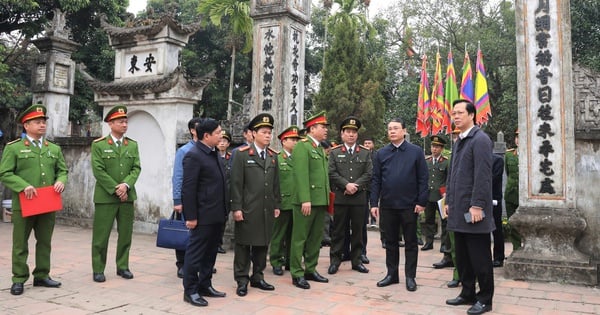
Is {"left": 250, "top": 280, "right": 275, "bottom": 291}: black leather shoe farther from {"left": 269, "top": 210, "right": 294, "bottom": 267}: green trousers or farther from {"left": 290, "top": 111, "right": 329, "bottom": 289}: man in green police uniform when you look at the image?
{"left": 269, "top": 210, "right": 294, "bottom": 267}: green trousers

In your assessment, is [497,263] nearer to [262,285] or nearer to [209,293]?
[262,285]

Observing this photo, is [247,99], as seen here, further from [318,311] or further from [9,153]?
[318,311]

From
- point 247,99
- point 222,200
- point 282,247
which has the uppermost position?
point 247,99

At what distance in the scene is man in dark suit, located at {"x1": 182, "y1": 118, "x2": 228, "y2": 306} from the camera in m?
4.30

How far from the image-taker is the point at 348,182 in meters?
5.63

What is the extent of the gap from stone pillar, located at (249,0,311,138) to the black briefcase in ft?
7.57

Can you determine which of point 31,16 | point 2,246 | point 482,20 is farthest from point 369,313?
point 482,20

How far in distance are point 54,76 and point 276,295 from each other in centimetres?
764

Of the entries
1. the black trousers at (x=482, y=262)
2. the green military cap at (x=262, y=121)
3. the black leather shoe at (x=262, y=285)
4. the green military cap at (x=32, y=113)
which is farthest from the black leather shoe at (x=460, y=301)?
the green military cap at (x=32, y=113)

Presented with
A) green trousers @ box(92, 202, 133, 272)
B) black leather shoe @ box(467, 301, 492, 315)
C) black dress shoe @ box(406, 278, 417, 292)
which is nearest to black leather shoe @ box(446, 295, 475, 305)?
black leather shoe @ box(467, 301, 492, 315)

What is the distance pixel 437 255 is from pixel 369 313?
346 centimetres

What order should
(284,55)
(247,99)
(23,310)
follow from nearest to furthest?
(23,310), (284,55), (247,99)

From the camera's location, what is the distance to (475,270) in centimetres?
416

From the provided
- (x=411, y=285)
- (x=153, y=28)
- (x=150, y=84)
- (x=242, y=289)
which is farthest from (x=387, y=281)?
A: (x=153, y=28)
